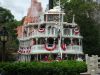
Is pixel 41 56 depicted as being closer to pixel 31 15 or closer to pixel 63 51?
pixel 63 51

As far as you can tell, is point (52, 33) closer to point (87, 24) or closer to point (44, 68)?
point (87, 24)

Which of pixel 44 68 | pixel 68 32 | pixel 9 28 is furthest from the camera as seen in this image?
pixel 9 28

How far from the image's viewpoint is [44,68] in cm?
3556

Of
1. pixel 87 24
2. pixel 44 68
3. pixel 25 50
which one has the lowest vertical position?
pixel 25 50

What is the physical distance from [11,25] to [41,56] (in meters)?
31.0

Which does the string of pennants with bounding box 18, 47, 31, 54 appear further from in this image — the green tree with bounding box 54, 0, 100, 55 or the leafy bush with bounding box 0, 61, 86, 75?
the leafy bush with bounding box 0, 61, 86, 75

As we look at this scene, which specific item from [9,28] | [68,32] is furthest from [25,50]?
[9,28]

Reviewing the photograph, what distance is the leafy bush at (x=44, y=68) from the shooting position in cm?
3475

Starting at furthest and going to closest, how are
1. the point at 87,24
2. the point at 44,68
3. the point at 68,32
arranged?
the point at 87,24 < the point at 68,32 < the point at 44,68

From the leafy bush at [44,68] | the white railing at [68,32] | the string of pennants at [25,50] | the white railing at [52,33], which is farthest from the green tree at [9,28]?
the leafy bush at [44,68]

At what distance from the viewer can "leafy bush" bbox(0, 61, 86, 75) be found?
34750mm

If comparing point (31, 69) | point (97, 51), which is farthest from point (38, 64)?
point (97, 51)

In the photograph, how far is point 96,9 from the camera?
7262 centimetres

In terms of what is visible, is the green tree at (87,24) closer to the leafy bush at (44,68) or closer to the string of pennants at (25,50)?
the string of pennants at (25,50)
